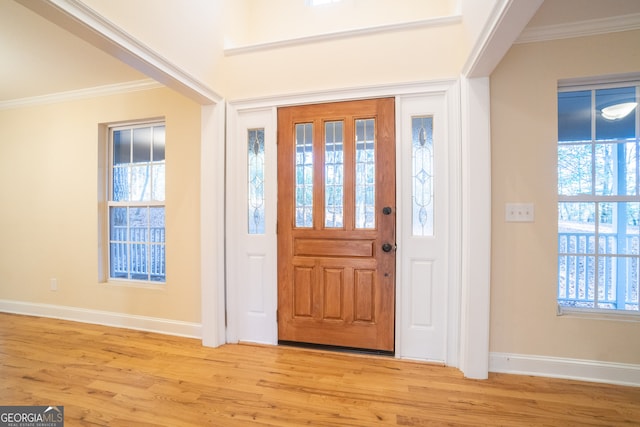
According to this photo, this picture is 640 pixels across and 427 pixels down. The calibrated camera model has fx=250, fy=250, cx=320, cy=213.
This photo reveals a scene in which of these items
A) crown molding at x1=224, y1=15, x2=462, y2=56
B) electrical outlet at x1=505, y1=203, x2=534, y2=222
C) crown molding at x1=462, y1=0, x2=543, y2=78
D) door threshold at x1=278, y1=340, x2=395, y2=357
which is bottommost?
door threshold at x1=278, y1=340, x2=395, y2=357

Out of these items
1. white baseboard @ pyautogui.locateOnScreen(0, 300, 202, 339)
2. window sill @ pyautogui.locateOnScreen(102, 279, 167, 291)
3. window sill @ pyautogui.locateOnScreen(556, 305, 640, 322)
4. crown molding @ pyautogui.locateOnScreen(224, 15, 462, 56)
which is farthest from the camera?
window sill @ pyautogui.locateOnScreen(102, 279, 167, 291)

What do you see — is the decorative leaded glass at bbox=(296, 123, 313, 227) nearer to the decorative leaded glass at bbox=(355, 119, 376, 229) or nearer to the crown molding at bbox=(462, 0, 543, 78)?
the decorative leaded glass at bbox=(355, 119, 376, 229)

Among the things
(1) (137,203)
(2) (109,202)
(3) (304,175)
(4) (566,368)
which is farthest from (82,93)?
(4) (566,368)

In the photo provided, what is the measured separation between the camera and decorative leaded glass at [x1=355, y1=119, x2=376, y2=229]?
2227mm

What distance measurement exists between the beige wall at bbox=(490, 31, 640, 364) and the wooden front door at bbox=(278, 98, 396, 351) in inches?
32.0

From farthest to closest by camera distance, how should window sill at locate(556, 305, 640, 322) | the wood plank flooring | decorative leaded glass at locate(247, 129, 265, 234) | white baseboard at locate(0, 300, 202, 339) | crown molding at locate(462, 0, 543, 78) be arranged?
1. white baseboard at locate(0, 300, 202, 339)
2. decorative leaded glass at locate(247, 129, 265, 234)
3. window sill at locate(556, 305, 640, 322)
4. the wood plank flooring
5. crown molding at locate(462, 0, 543, 78)

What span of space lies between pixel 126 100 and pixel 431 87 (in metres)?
3.22

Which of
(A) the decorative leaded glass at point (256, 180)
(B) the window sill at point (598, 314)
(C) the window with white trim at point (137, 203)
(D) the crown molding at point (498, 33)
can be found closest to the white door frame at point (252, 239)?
(A) the decorative leaded glass at point (256, 180)

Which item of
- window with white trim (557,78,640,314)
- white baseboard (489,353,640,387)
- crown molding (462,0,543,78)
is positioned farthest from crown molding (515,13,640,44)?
white baseboard (489,353,640,387)

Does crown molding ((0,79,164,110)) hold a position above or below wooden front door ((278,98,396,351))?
above

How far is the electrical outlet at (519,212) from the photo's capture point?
1943 mm

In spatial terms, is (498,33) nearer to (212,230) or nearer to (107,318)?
(212,230)

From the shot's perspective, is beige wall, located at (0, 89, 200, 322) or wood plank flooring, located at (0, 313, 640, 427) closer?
wood plank flooring, located at (0, 313, 640, 427)

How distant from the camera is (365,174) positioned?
2240 millimetres
